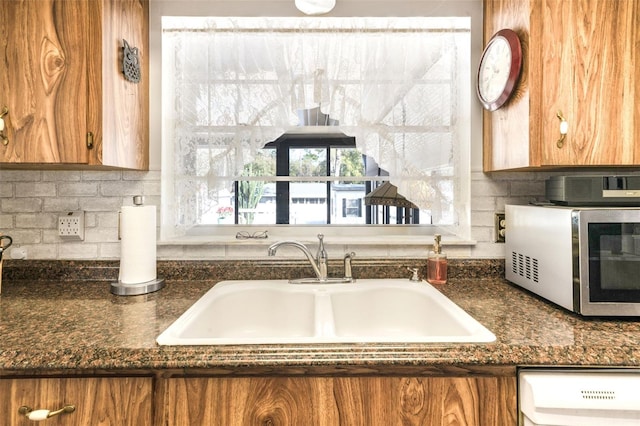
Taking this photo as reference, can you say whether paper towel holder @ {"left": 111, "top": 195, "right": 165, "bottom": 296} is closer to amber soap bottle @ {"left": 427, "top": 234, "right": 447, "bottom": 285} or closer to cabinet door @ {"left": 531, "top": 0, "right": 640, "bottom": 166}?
amber soap bottle @ {"left": 427, "top": 234, "right": 447, "bottom": 285}

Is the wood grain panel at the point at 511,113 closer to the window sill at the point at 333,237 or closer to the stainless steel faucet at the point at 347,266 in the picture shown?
the window sill at the point at 333,237

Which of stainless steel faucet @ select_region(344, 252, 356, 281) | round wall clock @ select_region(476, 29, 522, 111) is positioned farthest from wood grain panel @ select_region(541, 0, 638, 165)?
stainless steel faucet @ select_region(344, 252, 356, 281)

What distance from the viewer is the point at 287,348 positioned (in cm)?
83

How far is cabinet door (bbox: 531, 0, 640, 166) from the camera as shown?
1.16 metres

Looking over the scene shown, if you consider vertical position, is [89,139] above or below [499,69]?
below

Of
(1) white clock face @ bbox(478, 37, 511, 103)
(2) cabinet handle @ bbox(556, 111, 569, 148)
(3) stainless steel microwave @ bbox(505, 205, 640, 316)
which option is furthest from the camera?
(1) white clock face @ bbox(478, 37, 511, 103)

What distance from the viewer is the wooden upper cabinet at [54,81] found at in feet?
3.90

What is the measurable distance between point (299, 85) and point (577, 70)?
3.41ft

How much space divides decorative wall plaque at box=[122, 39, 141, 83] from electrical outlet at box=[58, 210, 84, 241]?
0.65 metres

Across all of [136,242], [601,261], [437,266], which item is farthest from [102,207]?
[601,261]

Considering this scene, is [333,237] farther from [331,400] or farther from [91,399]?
[91,399]

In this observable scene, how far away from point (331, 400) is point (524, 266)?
93 cm

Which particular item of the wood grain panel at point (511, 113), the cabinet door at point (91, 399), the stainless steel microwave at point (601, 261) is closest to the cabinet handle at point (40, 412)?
the cabinet door at point (91, 399)

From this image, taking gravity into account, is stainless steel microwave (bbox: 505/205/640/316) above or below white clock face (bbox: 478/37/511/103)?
below
